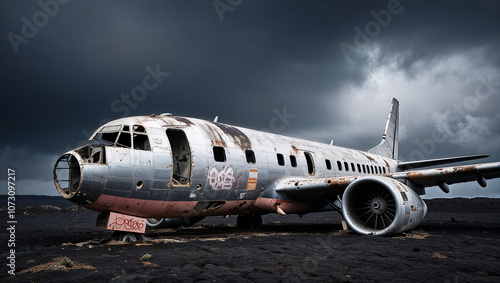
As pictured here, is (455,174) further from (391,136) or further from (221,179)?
(391,136)

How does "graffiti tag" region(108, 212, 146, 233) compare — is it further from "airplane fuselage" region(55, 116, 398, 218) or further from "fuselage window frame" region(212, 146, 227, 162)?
"fuselage window frame" region(212, 146, 227, 162)

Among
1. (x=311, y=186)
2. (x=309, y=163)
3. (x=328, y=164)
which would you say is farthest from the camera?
(x=328, y=164)

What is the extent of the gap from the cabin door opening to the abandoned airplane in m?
0.03

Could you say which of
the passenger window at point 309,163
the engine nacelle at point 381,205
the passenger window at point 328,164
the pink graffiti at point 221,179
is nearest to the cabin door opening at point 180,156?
the pink graffiti at point 221,179

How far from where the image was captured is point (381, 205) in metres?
11.1

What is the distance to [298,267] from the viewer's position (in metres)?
5.88

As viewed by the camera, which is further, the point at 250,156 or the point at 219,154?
the point at 250,156

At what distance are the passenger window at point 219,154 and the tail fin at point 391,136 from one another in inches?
687

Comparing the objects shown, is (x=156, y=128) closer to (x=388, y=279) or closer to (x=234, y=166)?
(x=234, y=166)

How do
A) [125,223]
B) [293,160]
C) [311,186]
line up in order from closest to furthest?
[125,223] < [311,186] < [293,160]

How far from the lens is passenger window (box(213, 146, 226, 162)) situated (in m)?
10.5

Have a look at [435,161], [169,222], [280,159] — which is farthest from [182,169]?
[435,161]

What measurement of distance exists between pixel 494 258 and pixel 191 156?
304 inches

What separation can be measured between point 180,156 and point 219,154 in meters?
1.24
